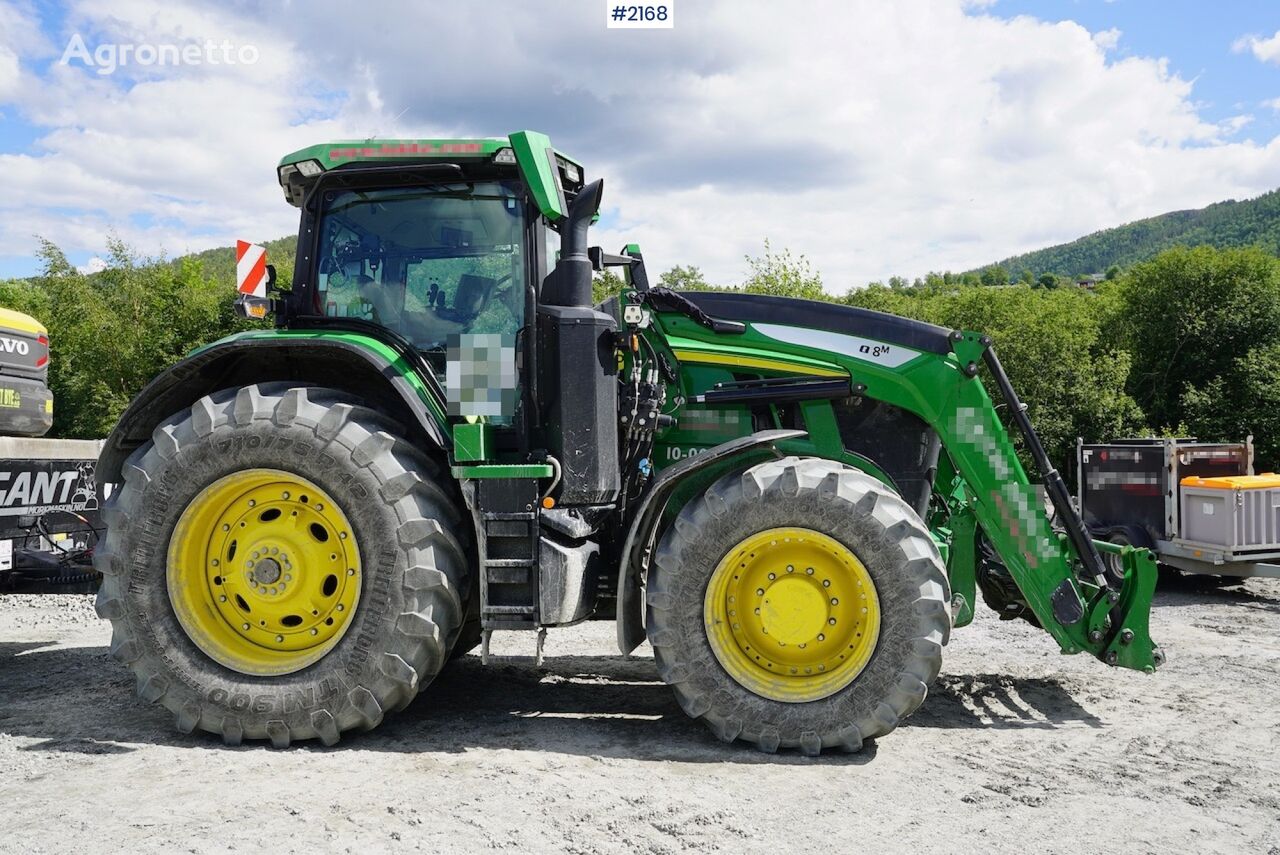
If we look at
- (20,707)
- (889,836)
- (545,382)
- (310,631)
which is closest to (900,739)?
(889,836)

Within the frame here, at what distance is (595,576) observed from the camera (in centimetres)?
491

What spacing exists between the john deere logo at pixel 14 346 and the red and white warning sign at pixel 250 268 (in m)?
2.42

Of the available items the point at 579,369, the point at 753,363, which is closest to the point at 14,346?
the point at 579,369

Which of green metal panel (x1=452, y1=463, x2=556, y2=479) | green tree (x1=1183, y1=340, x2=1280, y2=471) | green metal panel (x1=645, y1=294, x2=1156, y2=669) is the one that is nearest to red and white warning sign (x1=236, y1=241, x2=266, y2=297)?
green metal panel (x1=452, y1=463, x2=556, y2=479)

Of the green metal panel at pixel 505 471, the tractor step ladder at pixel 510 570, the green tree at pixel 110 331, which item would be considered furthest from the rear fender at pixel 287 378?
the green tree at pixel 110 331

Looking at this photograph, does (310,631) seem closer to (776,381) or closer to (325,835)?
(325,835)

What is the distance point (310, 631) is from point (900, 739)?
2988mm

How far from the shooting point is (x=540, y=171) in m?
4.62

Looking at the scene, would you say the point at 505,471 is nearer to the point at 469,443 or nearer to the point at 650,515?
the point at 469,443

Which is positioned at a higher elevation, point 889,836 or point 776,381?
point 776,381

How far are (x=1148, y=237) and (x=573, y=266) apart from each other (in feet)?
599

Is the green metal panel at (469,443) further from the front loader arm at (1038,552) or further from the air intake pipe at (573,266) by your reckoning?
the front loader arm at (1038,552)

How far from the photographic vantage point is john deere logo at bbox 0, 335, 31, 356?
627 cm

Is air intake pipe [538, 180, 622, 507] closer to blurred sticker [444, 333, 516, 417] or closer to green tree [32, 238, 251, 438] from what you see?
blurred sticker [444, 333, 516, 417]
